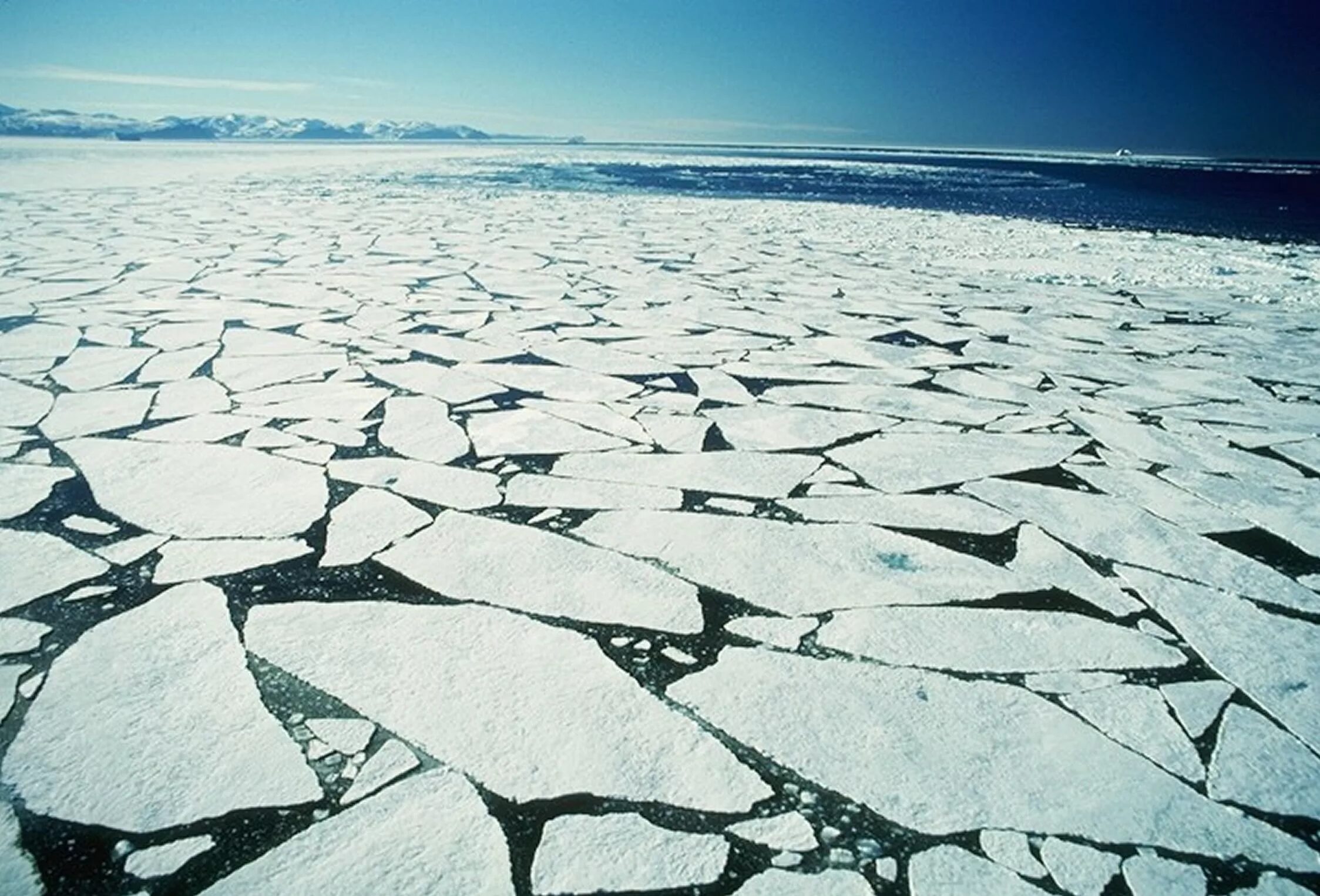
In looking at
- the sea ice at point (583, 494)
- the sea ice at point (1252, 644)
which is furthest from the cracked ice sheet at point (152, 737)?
the sea ice at point (1252, 644)

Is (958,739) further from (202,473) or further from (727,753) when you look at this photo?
(202,473)

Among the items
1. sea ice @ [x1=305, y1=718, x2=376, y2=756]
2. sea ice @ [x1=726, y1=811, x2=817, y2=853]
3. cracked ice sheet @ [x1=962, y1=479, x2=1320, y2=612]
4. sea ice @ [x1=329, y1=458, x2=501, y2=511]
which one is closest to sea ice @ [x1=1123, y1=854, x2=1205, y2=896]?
sea ice @ [x1=726, y1=811, x2=817, y2=853]

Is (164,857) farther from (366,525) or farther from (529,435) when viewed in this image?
(529,435)

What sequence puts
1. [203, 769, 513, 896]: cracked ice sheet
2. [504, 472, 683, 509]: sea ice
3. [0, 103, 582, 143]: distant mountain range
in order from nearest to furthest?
1. [203, 769, 513, 896]: cracked ice sheet
2. [504, 472, 683, 509]: sea ice
3. [0, 103, 582, 143]: distant mountain range

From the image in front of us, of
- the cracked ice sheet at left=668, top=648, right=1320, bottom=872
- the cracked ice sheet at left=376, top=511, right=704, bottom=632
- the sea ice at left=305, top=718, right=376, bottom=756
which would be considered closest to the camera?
the cracked ice sheet at left=668, top=648, right=1320, bottom=872

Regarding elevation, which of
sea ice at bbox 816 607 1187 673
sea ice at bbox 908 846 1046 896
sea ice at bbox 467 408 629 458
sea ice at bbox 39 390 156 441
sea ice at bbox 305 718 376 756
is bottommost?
sea ice at bbox 908 846 1046 896

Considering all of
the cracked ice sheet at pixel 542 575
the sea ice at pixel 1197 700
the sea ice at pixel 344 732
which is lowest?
the sea ice at pixel 344 732

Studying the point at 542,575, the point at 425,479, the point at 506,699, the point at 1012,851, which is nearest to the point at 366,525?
the point at 425,479

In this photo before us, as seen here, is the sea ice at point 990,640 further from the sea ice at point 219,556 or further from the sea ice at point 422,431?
the sea ice at point 422,431

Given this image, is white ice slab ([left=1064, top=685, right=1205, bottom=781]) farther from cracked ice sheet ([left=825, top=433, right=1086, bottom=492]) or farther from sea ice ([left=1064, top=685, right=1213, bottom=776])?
cracked ice sheet ([left=825, top=433, right=1086, bottom=492])
